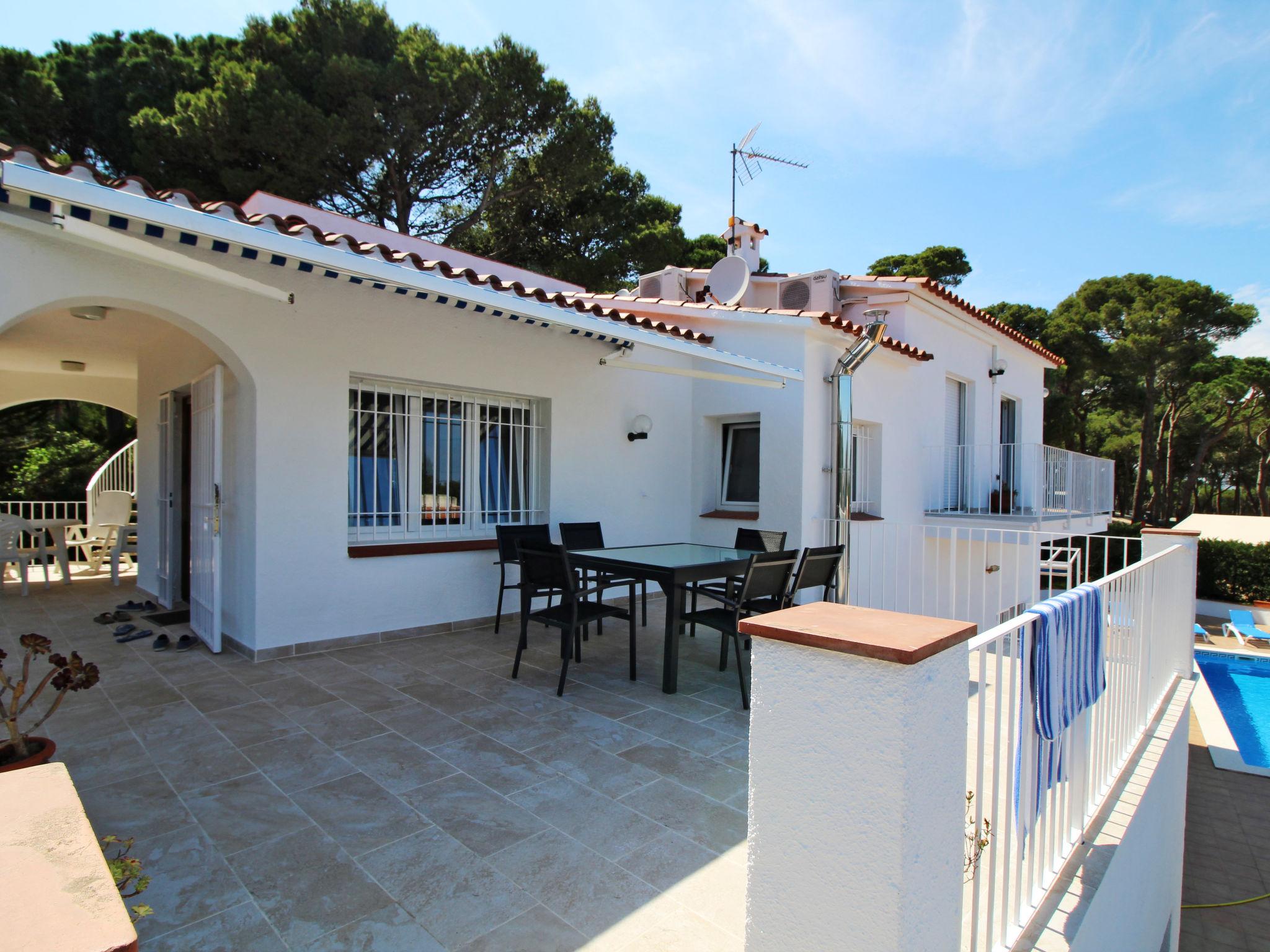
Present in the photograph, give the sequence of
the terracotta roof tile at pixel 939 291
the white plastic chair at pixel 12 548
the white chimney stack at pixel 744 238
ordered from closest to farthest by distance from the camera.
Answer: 1. the white plastic chair at pixel 12 548
2. the terracotta roof tile at pixel 939 291
3. the white chimney stack at pixel 744 238

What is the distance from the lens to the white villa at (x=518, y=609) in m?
1.57

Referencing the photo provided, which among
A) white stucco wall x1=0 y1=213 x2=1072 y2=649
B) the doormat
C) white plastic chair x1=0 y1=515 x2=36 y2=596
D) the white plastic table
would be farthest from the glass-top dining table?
the white plastic table

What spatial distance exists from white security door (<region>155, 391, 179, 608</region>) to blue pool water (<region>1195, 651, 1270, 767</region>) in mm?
14294

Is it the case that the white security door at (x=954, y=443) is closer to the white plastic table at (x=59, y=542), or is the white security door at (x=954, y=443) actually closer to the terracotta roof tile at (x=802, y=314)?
the terracotta roof tile at (x=802, y=314)

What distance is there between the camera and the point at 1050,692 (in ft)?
7.48

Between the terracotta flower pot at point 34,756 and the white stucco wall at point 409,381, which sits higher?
the white stucco wall at point 409,381

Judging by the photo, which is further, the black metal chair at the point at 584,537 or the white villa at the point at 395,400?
the black metal chair at the point at 584,537

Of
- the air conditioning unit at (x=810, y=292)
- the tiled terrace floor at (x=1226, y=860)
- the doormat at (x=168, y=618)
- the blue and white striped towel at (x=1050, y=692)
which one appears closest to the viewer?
the blue and white striped towel at (x=1050, y=692)

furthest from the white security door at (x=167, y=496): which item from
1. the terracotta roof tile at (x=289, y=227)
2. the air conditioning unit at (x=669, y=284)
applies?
the air conditioning unit at (x=669, y=284)

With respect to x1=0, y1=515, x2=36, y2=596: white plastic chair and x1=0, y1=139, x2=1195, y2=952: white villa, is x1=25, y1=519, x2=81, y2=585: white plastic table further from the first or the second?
x1=0, y1=139, x2=1195, y2=952: white villa

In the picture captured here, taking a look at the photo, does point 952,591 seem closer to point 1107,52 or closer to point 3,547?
point 1107,52

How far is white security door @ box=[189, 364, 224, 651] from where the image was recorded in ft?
19.4

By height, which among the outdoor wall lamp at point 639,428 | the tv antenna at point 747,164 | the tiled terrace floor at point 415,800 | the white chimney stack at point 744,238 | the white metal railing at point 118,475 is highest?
the tv antenna at point 747,164

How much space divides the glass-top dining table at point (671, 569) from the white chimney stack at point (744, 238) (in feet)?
24.9
